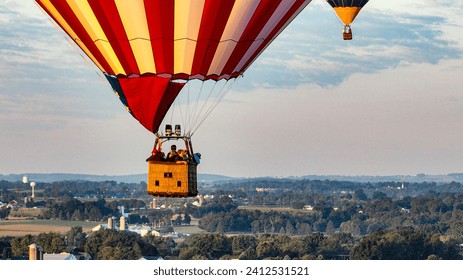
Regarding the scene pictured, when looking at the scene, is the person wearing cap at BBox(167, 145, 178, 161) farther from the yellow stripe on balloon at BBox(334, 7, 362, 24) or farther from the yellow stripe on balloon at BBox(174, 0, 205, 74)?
the yellow stripe on balloon at BBox(334, 7, 362, 24)

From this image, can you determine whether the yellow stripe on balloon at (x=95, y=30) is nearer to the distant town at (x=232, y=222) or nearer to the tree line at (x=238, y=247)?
the distant town at (x=232, y=222)

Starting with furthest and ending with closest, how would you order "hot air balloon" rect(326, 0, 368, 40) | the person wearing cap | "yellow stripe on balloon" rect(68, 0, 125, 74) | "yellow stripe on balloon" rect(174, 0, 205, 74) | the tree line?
the tree line → "hot air balloon" rect(326, 0, 368, 40) → "yellow stripe on balloon" rect(68, 0, 125, 74) → the person wearing cap → "yellow stripe on balloon" rect(174, 0, 205, 74)

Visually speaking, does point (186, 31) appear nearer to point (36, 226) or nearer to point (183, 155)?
point (183, 155)

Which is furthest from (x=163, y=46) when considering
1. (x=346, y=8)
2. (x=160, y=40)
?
(x=346, y=8)

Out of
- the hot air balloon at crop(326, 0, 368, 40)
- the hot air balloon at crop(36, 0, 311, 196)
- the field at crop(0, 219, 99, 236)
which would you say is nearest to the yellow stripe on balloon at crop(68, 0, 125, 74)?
the hot air balloon at crop(36, 0, 311, 196)

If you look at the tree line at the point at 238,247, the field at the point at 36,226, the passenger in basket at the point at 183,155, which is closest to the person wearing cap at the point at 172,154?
the passenger in basket at the point at 183,155

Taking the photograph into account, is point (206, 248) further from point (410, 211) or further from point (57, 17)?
point (57, 17)

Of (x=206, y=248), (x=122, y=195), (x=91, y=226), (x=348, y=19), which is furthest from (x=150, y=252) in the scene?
(x=122, y=195)

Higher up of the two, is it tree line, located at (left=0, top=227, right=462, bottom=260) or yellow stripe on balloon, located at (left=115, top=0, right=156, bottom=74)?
yellow stripe on balloon, located at (left=115, top=0, right=156, bottom=74)
